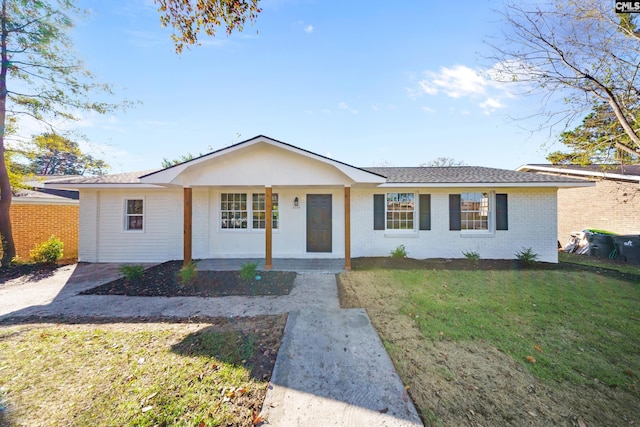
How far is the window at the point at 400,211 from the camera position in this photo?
9.27 meters

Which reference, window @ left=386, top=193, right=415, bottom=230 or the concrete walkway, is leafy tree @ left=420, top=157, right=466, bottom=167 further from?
the concrete walkway

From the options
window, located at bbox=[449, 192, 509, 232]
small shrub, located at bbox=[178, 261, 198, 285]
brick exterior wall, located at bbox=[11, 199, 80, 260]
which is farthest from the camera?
brick exterior wall, located at bbox=[11, 199, 80, 260]

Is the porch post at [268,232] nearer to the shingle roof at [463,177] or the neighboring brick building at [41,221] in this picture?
the shingle roof at [463,177]

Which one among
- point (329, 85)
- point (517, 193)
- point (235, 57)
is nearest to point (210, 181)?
point (235, 57)

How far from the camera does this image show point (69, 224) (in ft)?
40.9

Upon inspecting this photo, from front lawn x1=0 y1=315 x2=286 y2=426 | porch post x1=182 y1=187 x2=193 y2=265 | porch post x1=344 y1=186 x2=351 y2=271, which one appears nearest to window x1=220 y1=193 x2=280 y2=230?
porch post x1=182 y1=187 x2=193 y2=265

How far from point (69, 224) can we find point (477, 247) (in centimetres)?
1903

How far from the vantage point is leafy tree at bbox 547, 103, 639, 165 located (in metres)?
7.18

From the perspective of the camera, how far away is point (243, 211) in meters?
9.47

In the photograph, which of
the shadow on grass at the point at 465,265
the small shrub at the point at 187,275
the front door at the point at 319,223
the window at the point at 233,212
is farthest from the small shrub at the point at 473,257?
the small shrub at the point at 187,275

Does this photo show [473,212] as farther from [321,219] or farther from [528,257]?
[321,219]

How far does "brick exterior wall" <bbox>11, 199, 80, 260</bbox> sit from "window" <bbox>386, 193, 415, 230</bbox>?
549 inches

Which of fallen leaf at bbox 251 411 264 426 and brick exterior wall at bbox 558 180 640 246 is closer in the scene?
fallen leaf at bbox 251 411 264 426

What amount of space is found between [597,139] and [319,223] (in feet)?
29.8
